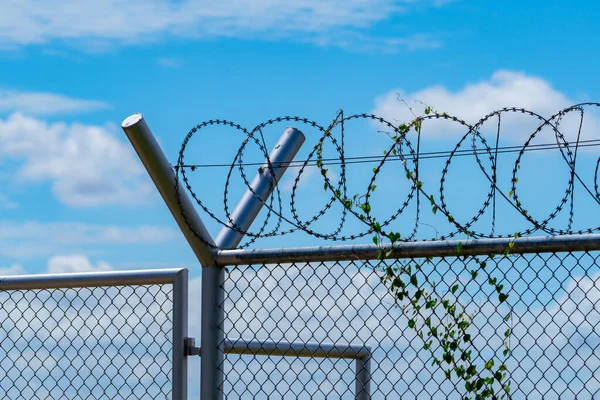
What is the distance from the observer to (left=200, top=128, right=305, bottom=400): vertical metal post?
17.3 ft

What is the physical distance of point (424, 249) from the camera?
16.2ft

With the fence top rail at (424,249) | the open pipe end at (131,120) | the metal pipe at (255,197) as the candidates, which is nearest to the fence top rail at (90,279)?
the metal pipe at (255,197)

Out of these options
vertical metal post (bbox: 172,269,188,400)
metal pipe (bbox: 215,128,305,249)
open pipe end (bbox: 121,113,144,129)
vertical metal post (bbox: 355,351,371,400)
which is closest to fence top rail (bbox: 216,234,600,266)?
metal pipe (bbox: 215,128,305,249)

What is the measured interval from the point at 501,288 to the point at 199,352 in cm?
157

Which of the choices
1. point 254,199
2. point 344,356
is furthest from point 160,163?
point 344,356

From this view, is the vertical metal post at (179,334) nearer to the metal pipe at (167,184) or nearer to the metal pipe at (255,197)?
the metal pipe at (167,184)

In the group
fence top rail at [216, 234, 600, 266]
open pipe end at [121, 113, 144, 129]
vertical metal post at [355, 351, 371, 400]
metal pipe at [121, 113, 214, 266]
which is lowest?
vertical metal post at [355, 351, 371, 400]

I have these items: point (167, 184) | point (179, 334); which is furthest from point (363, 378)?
point (167, 184)

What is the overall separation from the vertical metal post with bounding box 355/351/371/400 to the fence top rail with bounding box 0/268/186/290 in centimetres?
105

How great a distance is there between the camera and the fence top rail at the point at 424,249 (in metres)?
4.84

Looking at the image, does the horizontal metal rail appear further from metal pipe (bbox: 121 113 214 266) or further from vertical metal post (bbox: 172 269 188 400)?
metal pipe (bbox: 121 113 214 266)

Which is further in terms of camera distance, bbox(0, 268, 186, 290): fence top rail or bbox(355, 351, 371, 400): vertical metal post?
bbox(0, 268, 186, 290): fence top rail

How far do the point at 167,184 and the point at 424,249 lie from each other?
133 centimetres

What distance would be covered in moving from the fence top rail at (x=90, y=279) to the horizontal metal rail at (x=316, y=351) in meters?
0.48
